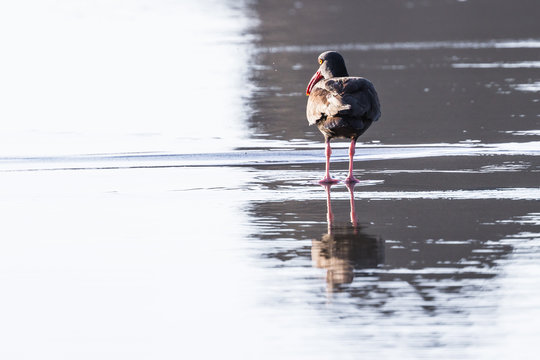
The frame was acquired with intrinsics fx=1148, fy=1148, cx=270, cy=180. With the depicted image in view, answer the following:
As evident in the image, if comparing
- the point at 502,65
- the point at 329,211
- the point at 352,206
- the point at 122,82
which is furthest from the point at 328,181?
the point at 502,65

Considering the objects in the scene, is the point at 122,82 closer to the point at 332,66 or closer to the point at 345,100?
the point at 332,66

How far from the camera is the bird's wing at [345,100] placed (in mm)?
10070

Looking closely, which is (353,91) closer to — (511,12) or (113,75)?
(113,75)

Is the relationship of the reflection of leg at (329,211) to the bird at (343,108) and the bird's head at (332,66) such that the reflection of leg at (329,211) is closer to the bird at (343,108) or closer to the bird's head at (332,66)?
the bird at (343,108)

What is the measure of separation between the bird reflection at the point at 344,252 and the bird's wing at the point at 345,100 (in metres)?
1.83

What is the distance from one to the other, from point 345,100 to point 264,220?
199 cm

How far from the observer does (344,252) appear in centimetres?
737

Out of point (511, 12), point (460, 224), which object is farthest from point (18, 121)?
point (511, 12)

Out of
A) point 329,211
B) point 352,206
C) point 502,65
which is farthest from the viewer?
point 502,65

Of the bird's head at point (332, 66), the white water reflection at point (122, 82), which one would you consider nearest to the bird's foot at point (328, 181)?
the bird's head at point (332, 66)

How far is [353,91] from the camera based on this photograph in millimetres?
10188

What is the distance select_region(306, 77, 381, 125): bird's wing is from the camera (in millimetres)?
10070

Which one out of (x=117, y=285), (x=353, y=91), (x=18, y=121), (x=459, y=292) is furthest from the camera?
(x=18, y=121)

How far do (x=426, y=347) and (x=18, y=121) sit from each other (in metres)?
11.0
